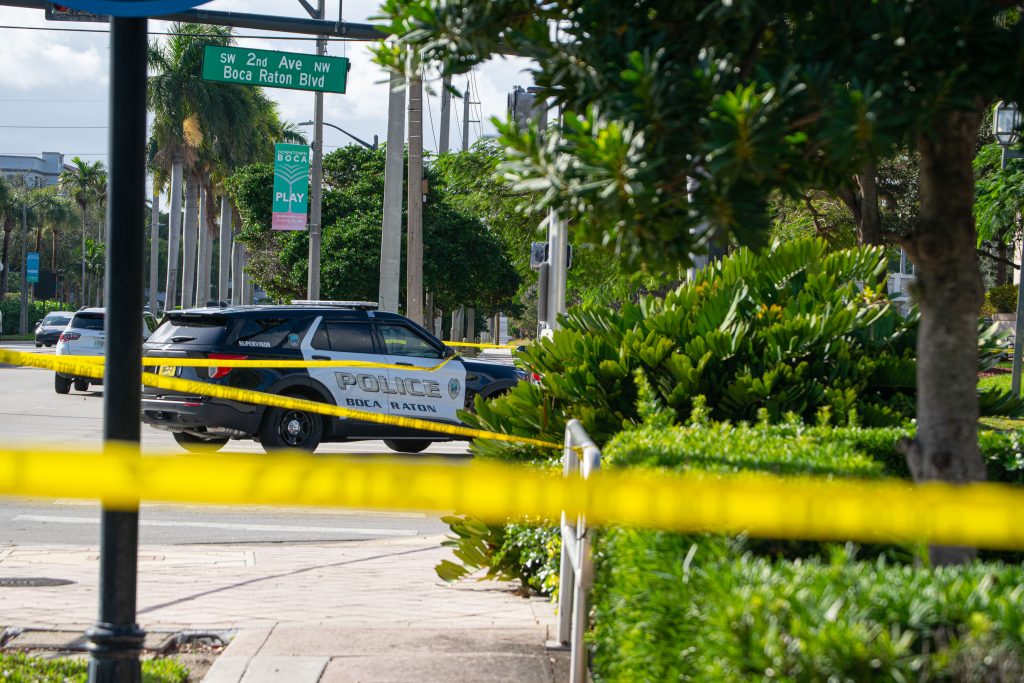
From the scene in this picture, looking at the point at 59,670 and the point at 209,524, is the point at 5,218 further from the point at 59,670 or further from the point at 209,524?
the point at 59,670

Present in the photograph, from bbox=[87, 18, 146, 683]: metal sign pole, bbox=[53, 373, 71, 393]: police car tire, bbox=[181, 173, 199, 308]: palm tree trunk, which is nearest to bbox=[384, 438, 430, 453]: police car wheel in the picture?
bbox=[53, 373, 71, 393]: police car tire

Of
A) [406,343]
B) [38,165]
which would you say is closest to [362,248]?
[406,343]

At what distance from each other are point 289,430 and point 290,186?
55.7 ft

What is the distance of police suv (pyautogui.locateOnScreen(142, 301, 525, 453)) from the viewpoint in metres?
13.4

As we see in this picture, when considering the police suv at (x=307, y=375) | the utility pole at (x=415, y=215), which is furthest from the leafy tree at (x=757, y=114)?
the utility pole at (x=415, y=215)

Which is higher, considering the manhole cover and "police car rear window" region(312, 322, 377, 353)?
"police car rear window" region(312, 322, 377, 353)

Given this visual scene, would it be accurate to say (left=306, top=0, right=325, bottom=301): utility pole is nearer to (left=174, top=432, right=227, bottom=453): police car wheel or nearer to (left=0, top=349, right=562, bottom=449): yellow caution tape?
(left=174, top=432, right=227, bottom=453): police car wheel

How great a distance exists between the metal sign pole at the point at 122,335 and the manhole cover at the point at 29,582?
3.71 meters

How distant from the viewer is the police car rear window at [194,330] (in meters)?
13.5

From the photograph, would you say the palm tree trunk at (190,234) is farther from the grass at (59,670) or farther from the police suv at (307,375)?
the grass at (59,670)

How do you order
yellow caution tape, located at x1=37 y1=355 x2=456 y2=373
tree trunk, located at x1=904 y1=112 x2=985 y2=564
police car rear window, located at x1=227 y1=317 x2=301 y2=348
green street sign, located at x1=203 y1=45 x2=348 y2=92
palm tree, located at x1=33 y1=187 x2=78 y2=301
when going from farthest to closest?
palm tree, located at x1=33 y1=187 x2=78 y2=301 → green street sign, located at x1=203 y1=45 x2=348 y2=92 → police car rear window, located at x1=227 y1=317 x2=301 y2=348 → yellow caution tape, located at x1=37 y1=355 x2=456 y2=373 → tree trunk, located at x1=904 y1=112 x2=985 y2=564

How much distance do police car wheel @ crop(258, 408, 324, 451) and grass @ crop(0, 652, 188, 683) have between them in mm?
8170

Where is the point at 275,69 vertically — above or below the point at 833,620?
above

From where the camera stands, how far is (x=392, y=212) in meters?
21.6
